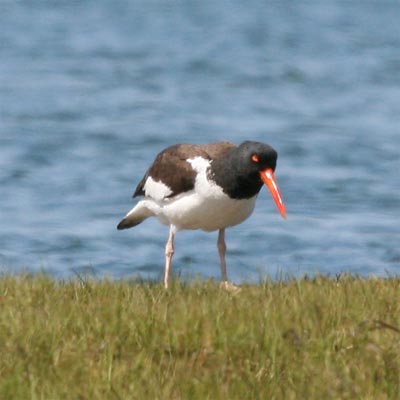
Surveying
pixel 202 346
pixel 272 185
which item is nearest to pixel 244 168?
pixel 272 185

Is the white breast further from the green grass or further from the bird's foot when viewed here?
the green grass

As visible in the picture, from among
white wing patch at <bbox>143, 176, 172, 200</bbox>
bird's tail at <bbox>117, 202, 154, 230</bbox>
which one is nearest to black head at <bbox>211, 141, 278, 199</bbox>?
white wing patch at <bbox>143, 176, 172, 200</bbox>

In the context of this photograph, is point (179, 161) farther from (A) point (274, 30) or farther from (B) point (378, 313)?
(A) point (274, 30)

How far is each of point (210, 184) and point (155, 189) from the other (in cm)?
90

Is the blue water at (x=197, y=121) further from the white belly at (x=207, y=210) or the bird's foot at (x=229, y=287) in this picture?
the white belly at (x=207, y=210)

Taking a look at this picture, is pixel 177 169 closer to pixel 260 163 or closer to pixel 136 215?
pixel 260 163

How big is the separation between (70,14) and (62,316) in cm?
3005

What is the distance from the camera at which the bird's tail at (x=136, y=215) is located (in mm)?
14101

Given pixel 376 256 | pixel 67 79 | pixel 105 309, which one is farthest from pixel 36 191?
pixel 105 309

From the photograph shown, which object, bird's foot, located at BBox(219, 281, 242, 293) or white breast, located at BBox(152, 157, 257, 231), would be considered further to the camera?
white breast, located at BBox(152, 157, 257, 231)

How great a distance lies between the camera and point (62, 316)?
9977 mm

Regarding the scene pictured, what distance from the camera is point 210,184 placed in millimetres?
12688

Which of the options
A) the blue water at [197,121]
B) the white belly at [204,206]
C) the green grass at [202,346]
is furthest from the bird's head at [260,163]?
the green grass at [202,346]

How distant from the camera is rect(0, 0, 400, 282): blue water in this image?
762 inches
